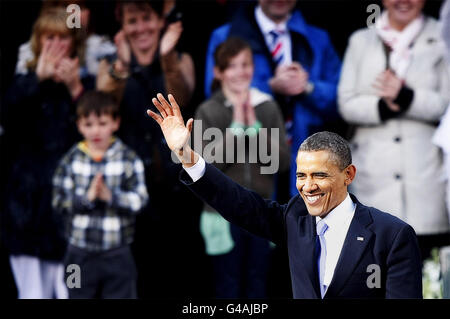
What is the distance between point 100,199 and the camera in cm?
627

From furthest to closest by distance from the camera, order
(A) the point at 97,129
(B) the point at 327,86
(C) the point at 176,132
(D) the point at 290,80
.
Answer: (B) the point at 327,86 → (D) the point at 290,80 → (A) the point at 97,129 → (C) the point at 176,132

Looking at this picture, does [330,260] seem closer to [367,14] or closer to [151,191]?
[151,191]

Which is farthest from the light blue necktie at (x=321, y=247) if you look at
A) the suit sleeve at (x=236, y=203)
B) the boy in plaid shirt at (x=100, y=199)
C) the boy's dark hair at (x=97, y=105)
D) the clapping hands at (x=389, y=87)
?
the boy's dark hair at (x=97, y=105)

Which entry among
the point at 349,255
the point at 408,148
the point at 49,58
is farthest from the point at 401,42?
the point at 349,255

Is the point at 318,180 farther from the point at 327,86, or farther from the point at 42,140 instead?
the point at 42,140

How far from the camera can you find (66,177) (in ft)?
21.1

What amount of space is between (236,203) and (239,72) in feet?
8.79

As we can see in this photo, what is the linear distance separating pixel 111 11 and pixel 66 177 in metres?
1.52

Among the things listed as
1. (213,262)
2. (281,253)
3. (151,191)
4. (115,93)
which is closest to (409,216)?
(281,253)

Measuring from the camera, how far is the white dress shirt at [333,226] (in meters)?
3.88

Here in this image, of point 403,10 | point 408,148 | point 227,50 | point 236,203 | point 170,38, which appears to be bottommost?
point 236,203

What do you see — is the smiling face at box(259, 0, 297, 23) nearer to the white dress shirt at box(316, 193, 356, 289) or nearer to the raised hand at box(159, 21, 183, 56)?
the raised hand at box(159, 21, 183, 56)

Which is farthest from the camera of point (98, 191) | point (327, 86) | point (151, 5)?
point (151, 5)

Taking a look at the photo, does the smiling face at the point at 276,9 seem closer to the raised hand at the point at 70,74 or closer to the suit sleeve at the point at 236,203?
the raised hand at the point at 70,74
